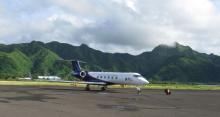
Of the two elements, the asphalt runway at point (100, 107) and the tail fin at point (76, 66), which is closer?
the asphalt runway at point (100, 107)

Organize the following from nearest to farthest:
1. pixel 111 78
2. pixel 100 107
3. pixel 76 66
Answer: pixel 100 107 < pixel 111 78 < pixel 76 66

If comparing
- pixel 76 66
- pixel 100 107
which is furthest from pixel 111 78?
pixel 100 107

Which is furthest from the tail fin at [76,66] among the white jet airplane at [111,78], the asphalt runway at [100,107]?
the asphalt runway at [100,107]

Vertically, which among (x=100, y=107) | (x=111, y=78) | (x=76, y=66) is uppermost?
(x=76, y=66)

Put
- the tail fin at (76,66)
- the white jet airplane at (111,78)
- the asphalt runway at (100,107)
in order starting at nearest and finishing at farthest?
the asphalt runway at (100,107) < the white jet airplane at (111,78) < the tail fin at (76,66)

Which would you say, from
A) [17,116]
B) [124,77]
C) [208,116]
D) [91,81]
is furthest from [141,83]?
[17,116]

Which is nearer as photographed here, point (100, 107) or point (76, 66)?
point (100, 107)

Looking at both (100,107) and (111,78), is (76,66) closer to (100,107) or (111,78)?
(111,78)

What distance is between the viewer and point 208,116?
24.2m

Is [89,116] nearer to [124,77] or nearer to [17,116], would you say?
[17,116]

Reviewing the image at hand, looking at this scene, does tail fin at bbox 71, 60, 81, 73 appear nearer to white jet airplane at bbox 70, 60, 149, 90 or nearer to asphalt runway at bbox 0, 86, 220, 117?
white jet airplane at bbox 70, 60, 149, 90

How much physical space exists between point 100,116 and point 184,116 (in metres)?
5.07

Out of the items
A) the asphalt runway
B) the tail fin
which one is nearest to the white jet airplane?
the tail fin

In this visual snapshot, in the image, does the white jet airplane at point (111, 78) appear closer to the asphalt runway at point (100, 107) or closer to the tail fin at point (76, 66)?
the tail fin at point (76, 66)
